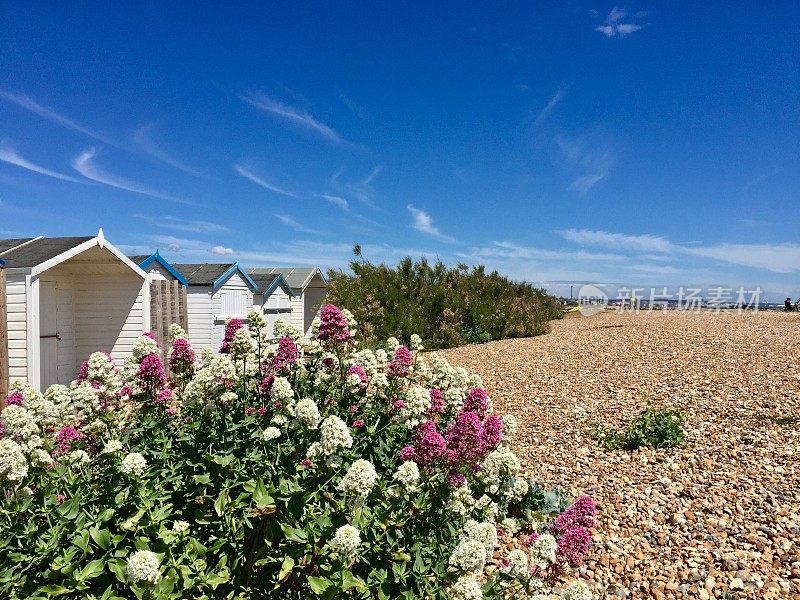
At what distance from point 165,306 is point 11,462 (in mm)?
10247

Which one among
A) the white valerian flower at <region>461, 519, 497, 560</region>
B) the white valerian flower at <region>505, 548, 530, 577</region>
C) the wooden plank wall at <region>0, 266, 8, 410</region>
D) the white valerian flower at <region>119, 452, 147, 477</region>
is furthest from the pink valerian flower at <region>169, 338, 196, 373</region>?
the wooden plank wall at <region>0, 266, 8, 410</region>

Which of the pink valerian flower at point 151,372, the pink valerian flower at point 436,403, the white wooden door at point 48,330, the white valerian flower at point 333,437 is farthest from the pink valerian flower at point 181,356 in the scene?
the white wooden door at point 48,330

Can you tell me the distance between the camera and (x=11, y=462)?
87.2 inches

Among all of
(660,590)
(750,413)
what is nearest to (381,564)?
(660,590)

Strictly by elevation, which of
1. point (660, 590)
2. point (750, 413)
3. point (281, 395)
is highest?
point (281, 395)

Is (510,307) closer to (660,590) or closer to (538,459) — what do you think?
(538,459)

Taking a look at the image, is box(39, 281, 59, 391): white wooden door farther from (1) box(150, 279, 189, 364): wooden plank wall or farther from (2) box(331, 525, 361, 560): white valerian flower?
(2) box(331, 525, 361, 560): white valerian flower

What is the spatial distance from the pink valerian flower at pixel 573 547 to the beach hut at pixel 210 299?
42.2 feet

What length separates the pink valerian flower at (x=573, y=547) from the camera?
234 cm

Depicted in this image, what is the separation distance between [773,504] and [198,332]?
13.4 metres

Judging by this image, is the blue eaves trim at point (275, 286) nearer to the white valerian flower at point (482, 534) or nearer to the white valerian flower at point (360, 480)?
the white valerian flower at point (360, 480)

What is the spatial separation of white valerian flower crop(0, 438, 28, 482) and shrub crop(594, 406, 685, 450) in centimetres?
527

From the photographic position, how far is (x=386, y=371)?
348 centimetres

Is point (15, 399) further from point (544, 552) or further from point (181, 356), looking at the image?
point (544, 552)
